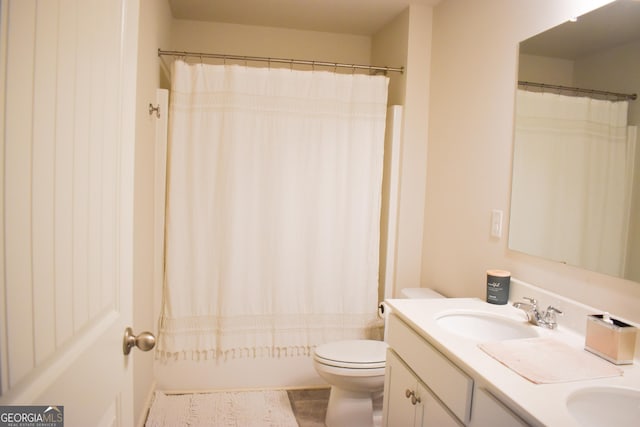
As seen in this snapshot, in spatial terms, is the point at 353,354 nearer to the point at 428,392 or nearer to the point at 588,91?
the point at 428,392

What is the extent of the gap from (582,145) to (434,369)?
0.95 metres

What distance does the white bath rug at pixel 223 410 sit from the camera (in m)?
2.26

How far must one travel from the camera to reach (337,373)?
2.10 m

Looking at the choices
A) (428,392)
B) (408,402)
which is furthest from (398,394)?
(428,392)

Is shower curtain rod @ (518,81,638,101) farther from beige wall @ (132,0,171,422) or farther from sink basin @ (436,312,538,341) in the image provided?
beige wall @ (132,0,171,422)

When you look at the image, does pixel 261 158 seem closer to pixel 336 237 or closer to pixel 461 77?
pixel 336 237

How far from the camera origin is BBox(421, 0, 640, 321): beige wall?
1.57m

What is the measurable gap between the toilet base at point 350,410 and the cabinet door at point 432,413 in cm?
76

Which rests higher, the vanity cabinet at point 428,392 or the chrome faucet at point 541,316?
the chrome faucet at point 541,316

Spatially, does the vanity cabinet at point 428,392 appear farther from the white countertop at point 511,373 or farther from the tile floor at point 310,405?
the tile floor at point 310,405

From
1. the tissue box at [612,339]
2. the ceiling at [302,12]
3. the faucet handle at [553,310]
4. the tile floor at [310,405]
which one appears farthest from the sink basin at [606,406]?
the ceiling at [302,12]

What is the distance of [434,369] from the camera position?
138cm

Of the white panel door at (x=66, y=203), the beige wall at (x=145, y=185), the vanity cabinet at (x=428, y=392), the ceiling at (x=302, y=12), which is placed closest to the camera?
the white panel door at (x=66, y=203)

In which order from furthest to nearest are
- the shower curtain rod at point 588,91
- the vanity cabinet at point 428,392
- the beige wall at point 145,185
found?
the beige wall at point 145,185 → the shower curtain rod at point 588,91 → the vanity cabinet at point 428,392
